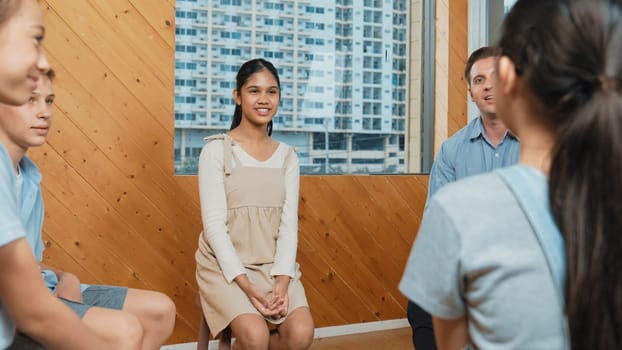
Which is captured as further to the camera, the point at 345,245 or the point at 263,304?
the point at 345,245

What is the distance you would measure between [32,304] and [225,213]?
1348mm

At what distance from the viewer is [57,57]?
2.67 metres

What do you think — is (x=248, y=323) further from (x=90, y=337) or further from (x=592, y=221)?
(x=592, y=221)

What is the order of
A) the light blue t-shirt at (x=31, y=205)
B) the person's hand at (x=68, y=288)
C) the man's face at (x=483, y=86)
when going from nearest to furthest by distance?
1. the light blue t-shirt at (x=31, y=205)
2. the person's hand at (x=68, y=288)
3. the man's face at (x=483, y=86)

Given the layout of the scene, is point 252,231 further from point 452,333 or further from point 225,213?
point 452,333

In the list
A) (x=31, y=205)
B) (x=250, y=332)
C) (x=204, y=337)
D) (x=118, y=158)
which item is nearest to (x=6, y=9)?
(x=31, y=205)

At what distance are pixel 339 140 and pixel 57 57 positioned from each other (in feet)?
4.96

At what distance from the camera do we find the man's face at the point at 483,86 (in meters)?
2.29

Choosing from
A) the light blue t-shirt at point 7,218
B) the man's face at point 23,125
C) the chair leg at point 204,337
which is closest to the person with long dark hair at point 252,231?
the chair leg at point 204,337

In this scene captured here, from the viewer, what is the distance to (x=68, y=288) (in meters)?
1.63

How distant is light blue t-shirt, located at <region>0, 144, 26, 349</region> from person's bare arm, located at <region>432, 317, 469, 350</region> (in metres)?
0.64

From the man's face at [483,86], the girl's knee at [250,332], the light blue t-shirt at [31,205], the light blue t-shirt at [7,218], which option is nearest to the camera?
the light blue t-shirt at [7,218]

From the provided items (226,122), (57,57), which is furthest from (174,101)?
(57,57)

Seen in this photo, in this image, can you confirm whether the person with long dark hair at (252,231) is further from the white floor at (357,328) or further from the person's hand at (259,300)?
the white floor at (357,328)
